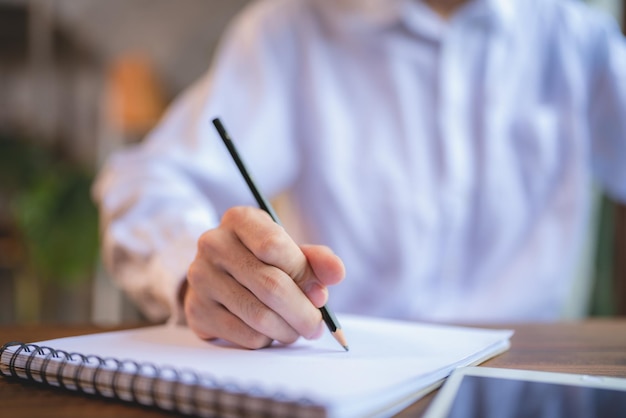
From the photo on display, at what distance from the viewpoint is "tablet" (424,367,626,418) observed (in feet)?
1.07

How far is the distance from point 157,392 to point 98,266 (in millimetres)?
2995

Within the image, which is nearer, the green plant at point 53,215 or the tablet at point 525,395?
the tablet at point 525,395

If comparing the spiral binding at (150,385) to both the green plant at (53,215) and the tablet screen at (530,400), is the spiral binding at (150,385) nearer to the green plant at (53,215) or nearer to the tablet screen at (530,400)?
the tablet screen at (530,400)

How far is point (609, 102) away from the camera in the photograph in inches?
44.2

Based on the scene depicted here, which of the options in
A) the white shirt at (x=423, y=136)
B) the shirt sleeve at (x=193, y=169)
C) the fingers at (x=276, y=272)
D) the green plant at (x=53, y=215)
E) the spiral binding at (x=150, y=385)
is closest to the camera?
the spiral binding at (x=150, y=385)

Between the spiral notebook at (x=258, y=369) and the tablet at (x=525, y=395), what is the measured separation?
2 centimetres

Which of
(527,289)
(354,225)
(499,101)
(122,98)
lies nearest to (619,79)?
(499,101)

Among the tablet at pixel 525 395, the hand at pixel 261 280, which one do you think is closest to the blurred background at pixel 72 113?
the hand at pixel 261 280

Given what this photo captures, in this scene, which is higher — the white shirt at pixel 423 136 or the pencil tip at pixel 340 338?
the white shirt at pixel 423 136

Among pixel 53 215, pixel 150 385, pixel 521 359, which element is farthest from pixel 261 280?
pixel 53 215

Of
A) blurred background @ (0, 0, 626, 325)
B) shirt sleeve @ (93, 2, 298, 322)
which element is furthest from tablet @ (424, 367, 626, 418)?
blurred background @ (0, 0, 626, 325)

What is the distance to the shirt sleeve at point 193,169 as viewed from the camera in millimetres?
713

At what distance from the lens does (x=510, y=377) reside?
0.41m

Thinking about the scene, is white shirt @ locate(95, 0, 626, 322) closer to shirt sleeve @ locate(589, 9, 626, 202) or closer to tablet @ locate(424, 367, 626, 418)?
shirt sleeve @ locate(589, 9, 626, 202)
